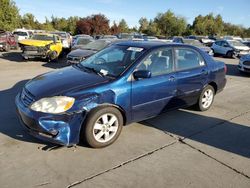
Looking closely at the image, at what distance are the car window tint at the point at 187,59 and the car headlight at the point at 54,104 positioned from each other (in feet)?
7.64

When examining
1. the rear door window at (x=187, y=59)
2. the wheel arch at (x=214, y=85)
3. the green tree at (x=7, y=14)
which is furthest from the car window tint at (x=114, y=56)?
the green tree at (x=7, y=14)

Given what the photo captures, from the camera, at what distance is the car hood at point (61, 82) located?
3.76 metres

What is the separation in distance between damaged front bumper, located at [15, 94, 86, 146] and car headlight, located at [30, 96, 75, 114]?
0.20 feet

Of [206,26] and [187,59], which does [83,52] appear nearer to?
[187,59]

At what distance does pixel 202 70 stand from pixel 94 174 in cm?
340

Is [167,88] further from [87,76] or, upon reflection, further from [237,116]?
[237,116]

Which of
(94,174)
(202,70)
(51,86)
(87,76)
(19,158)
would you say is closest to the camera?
(94,174)

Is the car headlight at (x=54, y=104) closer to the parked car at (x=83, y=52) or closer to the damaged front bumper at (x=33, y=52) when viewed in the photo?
the parked car at (x=83, y=52)

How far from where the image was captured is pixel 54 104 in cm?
359

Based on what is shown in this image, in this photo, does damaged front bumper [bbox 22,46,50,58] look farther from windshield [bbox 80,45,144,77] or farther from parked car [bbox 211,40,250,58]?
parked car [bbox 211,40,250,58]

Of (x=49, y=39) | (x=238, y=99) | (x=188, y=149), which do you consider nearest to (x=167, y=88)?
(x=188, y=149)

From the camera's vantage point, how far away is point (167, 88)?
4.66 m

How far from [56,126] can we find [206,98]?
3613 mm

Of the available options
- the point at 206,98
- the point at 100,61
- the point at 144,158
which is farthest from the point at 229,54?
the point at 144,158
